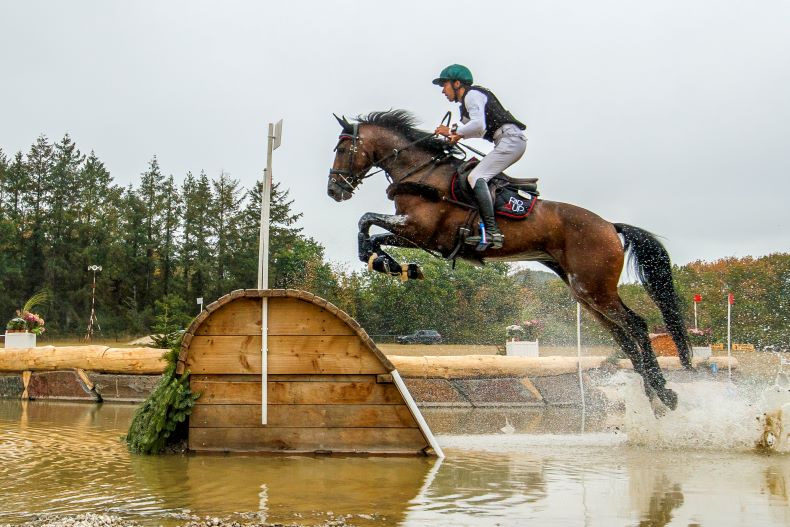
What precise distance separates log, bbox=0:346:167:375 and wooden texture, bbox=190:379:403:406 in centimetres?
498

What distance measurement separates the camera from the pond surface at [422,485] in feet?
11.1

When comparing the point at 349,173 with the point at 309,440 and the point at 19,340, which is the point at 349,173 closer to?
the point at 309,440

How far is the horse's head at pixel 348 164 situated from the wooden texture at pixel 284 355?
4.23 feet

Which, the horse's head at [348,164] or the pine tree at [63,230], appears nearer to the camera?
the horse's head at [348,164]

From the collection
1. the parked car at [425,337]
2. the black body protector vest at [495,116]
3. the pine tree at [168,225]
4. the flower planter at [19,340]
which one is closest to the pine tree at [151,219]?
the pine tree at [168,225]

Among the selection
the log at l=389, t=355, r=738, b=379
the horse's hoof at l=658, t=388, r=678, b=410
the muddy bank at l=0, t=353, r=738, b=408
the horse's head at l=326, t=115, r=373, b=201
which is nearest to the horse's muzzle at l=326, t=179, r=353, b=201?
the horse's head at l=326, t=115, r=373, b=201

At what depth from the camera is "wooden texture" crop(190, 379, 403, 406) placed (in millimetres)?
5434

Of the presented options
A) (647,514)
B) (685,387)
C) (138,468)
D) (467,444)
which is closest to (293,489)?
(138,468)

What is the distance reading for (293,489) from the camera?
4043 mm

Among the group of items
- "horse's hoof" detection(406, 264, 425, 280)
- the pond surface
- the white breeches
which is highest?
the white breeches

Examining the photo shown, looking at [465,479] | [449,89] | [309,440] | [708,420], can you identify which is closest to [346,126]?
[449,89]

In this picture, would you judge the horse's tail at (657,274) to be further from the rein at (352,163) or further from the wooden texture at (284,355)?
the wooden texture at (284,355)

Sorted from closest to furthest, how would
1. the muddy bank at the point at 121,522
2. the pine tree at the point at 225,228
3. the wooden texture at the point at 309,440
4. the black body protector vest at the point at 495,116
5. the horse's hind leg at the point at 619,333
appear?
the muddy bank at the point at 121,522
the wooden texture at the point at 309,440
the black body protector vest at the point at 495,116
the horse's hind leg at the point at 619,333
the pine tree at the point at 225,228

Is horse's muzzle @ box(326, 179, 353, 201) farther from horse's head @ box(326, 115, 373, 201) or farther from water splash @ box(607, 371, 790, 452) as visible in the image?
water splash @ box(607, 371, 790, 452)
